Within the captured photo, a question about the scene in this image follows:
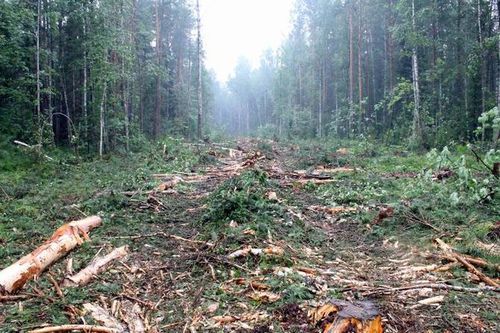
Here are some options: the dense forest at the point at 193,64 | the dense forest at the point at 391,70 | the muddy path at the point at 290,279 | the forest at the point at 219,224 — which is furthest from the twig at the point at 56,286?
the dense forest at the point at 391,70

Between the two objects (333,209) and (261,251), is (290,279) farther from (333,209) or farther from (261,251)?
(333,209)

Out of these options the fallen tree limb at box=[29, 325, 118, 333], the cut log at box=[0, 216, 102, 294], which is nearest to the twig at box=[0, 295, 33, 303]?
the cut log at box=[0, 216, 102, 294]

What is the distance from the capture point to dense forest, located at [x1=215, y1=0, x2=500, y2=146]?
20906 millimetres

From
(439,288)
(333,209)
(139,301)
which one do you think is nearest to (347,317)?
(439,288)

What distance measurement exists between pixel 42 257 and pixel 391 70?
2939 centimetres

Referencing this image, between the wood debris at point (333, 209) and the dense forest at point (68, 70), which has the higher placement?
the dense forest at point (68, 70)

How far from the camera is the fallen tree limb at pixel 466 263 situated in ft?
16.9

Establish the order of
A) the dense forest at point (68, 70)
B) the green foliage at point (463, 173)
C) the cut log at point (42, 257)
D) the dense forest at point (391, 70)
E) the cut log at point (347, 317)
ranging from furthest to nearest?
the dense forest at point (391, 70)
the dense forest at point (68, 70)
the green foliage at point (463, 173)
the cut log at point (42, 257)
the cut log at point (347, 317)

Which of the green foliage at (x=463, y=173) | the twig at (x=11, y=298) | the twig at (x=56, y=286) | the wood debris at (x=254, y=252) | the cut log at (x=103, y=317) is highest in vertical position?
the green foliage at (x=463, y=173)

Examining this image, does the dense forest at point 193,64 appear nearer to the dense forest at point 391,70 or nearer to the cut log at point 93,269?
the dense forest at point 391,70

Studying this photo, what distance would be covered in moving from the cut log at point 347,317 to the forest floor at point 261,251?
80 millimetres

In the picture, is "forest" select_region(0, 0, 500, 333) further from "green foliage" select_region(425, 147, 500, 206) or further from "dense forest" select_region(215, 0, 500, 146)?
"dense forest" select_region(215, 0, 500, 146)

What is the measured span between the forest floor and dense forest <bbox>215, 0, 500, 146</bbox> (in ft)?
8.45

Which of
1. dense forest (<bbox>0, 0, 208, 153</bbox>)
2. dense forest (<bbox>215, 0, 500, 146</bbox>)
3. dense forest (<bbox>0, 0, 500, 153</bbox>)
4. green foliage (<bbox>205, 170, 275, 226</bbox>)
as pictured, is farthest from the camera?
dense forest (<bbox>215, 0, 500, 146</bbox>)
